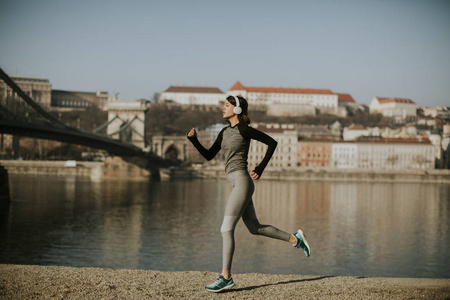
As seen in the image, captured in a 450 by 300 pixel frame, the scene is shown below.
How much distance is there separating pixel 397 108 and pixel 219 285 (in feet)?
419

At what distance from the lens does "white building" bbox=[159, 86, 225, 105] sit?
413 ft

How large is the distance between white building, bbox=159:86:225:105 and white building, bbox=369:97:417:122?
114 feet

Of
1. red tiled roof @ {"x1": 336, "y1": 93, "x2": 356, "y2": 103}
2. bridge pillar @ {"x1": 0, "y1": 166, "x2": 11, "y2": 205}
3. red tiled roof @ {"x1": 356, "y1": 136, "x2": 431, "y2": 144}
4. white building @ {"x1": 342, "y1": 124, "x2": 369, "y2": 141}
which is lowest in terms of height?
bridge pillar @ {"x1": 0, "y1": 166, "x2": 11, "y2": 205}

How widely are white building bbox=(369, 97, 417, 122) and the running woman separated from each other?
407 feet

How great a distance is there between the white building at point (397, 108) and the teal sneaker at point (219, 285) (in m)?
125

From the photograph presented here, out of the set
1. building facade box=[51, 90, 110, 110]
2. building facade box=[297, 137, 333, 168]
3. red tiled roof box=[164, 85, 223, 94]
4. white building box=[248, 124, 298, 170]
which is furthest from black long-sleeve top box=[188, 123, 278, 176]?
red tiled roof box=[164, 85, 223, 94]

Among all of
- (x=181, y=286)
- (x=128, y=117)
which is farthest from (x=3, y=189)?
(x=128, y=117)

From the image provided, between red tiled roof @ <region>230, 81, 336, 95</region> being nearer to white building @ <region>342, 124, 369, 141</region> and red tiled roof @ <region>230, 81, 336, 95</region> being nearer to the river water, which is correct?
white building @ <region>342, 124, 369, 141</region>

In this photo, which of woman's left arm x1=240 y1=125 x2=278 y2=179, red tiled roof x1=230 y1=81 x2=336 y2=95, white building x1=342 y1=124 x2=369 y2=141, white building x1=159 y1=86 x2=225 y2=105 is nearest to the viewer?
woman's left arm x1=240 y1=125 x2=278 y2=179

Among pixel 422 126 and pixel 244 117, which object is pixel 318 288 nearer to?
pixel 244 117

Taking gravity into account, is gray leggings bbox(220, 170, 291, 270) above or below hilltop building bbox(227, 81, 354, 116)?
below

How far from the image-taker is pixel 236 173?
15.8 ft

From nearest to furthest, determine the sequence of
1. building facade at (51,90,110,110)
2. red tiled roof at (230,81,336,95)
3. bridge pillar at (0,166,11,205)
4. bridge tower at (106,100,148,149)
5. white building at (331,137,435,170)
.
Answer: bridge pillar at (0,166,11,205)
bridge tower at (106,100,148,149)
white building at (331,137,435,170)
building facade at (51,90,110,110)
red tiled roof at (230,81,336,95)

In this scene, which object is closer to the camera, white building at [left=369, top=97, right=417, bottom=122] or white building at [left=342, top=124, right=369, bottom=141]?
white building at [left=342, top=124, right=369, bottom=141]
